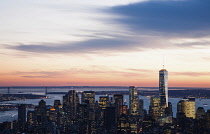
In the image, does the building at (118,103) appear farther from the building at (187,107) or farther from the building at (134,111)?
the building at (187,107)

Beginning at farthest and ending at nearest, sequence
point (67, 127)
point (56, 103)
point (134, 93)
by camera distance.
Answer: point (134, 93), point (56, 103), point (67, 127)

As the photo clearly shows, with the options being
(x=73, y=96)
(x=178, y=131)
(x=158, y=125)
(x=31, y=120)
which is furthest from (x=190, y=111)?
(x=31, y=120)

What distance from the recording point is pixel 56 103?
584 feet

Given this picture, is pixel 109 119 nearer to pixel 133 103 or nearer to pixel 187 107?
pixel 133 103

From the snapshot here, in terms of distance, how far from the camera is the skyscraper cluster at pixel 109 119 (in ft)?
424

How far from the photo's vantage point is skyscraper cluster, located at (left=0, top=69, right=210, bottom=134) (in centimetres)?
12925

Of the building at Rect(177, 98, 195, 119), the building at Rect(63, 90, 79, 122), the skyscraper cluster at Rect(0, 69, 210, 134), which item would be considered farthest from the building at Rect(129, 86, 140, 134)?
the building at Rect(63, 90, 79, 122)

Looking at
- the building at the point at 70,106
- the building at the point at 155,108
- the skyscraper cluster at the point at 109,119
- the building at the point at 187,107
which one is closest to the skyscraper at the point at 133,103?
the skyscraper cluster at the point at 109,119

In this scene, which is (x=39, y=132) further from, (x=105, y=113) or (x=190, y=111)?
(x=190, y=111)

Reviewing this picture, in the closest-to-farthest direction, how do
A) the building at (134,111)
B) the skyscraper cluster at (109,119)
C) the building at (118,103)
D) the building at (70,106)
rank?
the skyscraper cluster at (109,119) → the building at (134,111) → the building at (70,106) → the building at (118,103)

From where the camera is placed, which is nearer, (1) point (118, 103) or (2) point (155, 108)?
(2) point (155, 108)

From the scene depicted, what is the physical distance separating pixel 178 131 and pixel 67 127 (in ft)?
124

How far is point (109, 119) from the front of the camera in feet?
476

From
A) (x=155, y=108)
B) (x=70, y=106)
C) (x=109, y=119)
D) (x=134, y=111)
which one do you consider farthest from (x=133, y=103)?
(x=109, y=119)
